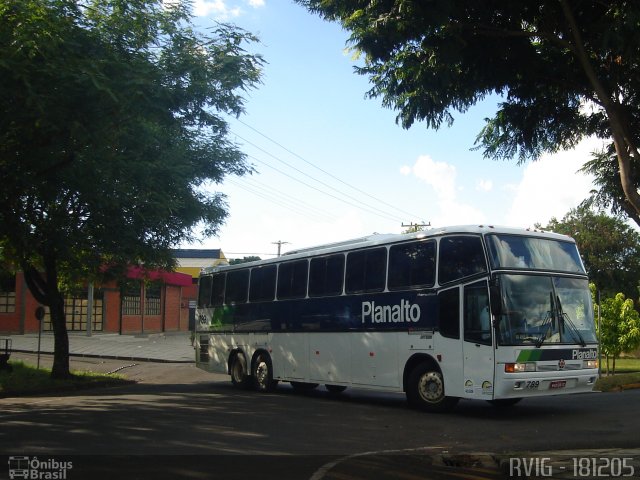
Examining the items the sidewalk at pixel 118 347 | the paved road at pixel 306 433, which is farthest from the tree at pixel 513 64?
the sidewalk at pixel 118 347

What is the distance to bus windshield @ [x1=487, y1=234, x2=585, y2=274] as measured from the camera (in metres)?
13.0

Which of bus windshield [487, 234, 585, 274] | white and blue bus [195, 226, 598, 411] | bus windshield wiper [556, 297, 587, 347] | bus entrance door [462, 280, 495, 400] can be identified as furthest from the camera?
bus windshield wiper [556, 297, 587, 347]

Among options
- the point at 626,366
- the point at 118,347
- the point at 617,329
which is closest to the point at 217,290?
the point at 617,329

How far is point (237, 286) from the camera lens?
2075 centimetres

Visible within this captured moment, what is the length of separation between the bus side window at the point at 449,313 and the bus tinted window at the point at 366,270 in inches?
74.7

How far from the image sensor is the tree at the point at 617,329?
80.9 ft

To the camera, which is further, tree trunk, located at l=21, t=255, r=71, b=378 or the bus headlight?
tree trunk, located at l=21, t=255, r=71, b=378

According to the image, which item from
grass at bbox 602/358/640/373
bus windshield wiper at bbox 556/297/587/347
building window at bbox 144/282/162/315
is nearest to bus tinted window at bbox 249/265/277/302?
bus windshield wiper at bbox 556/297/587/347

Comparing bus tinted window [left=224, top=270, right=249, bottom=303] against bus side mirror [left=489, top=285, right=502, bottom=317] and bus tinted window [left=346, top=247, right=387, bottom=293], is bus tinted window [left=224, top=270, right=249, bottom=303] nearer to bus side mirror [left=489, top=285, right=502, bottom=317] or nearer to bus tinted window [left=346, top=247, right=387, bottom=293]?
bus tinted window [left=346, top=247, right=387, bottom=293]

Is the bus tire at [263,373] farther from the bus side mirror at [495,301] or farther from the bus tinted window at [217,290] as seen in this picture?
the bus side mirror at [495,301]

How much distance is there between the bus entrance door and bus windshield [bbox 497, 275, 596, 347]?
30 centimetres

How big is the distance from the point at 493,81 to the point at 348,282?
19.1 feet

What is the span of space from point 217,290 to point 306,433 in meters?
11.3

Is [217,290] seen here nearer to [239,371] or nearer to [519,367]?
[239,371]
